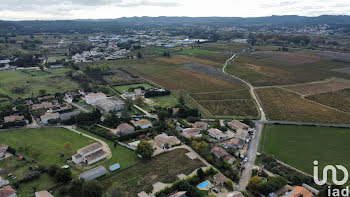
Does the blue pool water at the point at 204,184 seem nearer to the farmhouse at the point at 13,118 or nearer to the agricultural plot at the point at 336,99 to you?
the farmhouse at the point at 13,118

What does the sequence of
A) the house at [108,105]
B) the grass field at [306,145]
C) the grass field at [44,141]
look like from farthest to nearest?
the house at [108,105], the grass field at [44,141], the grass field at [306,145]

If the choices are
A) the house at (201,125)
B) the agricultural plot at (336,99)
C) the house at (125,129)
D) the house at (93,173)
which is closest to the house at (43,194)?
the house at (93,173)

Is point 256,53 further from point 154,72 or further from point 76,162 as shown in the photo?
point 76,162

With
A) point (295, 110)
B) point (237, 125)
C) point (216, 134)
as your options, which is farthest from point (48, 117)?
point (295, 110)

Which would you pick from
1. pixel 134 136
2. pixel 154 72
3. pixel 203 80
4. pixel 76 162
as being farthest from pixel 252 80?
pixel 76 162

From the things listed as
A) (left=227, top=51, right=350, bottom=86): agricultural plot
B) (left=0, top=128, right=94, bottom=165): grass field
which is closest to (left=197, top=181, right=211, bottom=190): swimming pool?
(left=0, top=128, right=94, bottom=165): grass field

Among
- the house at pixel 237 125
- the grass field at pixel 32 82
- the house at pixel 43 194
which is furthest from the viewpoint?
the grass field at pixel 32 82

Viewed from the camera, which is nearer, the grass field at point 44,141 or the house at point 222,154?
the house at point 222,154
